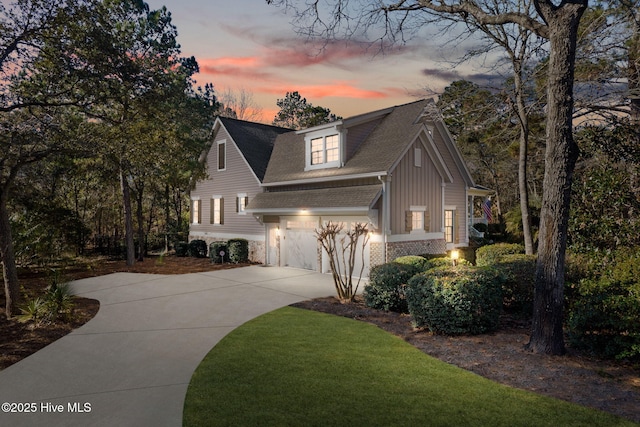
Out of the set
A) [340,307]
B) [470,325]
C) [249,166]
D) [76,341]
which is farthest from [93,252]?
[470,325]

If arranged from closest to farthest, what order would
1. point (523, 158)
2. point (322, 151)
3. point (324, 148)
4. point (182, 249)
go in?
point (523, 158) < point (324, 148) < point (322, 151) < point (182, 249)

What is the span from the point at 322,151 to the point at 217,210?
939cm

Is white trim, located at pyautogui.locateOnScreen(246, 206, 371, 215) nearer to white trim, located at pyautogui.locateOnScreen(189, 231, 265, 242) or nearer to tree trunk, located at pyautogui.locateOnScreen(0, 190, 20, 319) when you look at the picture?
white trim, located at pyautogui.locateOnScreen(189, 231, 265, 242)

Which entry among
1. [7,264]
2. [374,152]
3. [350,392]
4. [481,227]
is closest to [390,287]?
[350,392]

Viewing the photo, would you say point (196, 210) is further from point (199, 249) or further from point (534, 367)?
point (534, 367)

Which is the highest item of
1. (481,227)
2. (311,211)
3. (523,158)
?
(523,158)

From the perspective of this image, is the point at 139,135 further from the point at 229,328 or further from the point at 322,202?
the point at 229,328

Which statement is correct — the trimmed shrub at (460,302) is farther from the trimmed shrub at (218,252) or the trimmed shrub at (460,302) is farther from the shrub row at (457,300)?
the trimmed shrub at (218,252)

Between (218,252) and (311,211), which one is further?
(218,252)

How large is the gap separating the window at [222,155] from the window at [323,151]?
6.94 metres

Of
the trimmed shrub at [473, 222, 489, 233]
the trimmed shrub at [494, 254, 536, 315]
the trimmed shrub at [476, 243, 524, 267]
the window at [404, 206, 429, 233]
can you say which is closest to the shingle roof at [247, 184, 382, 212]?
the window at [404, 206, 429, 233]

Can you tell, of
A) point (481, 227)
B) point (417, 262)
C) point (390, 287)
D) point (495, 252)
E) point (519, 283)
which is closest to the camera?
point (519, 283)

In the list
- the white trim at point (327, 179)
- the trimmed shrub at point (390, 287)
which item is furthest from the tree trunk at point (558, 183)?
the white trim at point (327, 179)

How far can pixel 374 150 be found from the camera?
1691 centimetres
